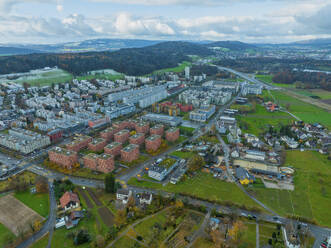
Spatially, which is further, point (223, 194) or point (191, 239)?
point (223, 194)

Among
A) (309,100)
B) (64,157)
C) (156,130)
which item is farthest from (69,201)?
(309,100)

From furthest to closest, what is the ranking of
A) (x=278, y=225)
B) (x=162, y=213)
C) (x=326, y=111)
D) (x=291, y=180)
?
(x=326, y=111), (x=291, y=180), (x=162, y=213), (x=278, y=225)

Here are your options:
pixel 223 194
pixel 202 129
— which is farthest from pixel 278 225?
pixel 202 129

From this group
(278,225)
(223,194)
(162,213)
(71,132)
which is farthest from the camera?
(71,132)

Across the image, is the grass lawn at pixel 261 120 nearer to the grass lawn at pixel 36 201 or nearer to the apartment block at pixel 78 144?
the apartment block at pixel 78 144

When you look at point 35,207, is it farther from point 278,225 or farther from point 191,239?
point 278,225

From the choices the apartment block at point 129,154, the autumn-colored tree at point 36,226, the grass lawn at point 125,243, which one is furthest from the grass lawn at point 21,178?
the grass lawn at point 125,243

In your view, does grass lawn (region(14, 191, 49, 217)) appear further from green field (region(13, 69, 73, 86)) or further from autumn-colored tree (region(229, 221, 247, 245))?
green field (region(13, 69, 73, 86))
